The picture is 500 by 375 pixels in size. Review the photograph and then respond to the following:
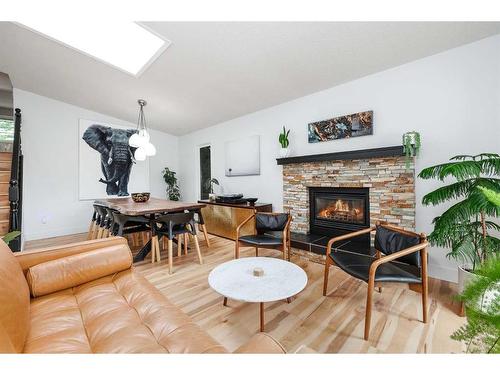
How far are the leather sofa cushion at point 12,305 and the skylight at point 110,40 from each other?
8.22 feet

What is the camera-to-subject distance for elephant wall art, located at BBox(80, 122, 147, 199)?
4973mm

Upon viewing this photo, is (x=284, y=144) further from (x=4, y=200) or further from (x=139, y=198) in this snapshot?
(x=4, y=200)

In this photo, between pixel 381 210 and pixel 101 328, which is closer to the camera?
pixel 101 328

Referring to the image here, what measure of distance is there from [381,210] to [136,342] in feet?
9.07

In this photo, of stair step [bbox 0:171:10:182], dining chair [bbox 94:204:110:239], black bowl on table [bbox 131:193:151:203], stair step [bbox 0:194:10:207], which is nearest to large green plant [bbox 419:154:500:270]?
black bowl on table [bbox 131:193:151:203]

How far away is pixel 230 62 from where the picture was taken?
279 cm

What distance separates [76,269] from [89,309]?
1.26 feet

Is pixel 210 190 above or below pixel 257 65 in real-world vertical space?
below

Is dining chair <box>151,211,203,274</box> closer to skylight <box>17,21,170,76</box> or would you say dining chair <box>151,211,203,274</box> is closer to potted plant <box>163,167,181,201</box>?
skylight <box>17,21,170,76</box>

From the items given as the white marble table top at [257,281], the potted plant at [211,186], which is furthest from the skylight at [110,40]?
the white marble table top at [257,281]

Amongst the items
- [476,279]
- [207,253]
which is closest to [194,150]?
[207,253]

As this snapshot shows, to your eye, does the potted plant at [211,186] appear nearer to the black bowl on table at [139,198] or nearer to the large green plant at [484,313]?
the black bowl on table at [139,198]
